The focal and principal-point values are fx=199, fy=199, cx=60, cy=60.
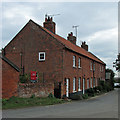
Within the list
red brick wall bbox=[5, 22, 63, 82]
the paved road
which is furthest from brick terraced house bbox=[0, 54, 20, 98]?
the paved road

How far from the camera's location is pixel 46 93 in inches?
782

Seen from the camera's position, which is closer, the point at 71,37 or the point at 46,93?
the point at 46,93

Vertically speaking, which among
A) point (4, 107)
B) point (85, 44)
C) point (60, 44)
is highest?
point (85, 44)

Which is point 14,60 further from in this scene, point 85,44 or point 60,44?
point 85,44

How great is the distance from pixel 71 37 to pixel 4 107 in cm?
2140

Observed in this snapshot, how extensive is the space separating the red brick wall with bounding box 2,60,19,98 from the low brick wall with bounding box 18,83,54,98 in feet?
1.91

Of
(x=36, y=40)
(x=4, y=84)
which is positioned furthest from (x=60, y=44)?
(x=4, y=84)

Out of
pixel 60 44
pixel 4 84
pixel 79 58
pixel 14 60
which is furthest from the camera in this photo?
pixel 79 58

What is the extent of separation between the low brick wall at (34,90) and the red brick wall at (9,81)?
583mm

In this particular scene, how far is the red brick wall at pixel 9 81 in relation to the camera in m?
19.0

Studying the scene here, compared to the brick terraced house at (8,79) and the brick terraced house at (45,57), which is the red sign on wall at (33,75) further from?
the brick terraced house at (8,79)

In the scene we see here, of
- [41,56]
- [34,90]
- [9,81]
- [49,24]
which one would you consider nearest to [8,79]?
[9,81]

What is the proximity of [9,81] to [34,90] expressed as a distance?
2.61 meters

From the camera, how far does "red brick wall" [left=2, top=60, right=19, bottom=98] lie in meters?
19.0
